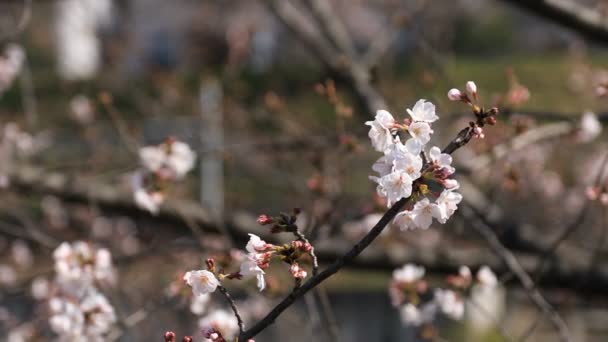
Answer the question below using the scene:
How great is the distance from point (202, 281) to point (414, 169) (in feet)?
1.70

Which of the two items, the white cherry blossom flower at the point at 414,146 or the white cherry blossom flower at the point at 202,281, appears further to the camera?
the white cherry blossom flower at the point at 202,281

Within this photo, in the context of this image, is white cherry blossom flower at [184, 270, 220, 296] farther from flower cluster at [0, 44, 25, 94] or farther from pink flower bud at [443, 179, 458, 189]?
flower cluster at [0, 44, 25, 94]

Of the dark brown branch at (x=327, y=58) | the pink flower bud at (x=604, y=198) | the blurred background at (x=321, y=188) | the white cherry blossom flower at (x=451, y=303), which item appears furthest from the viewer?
the dark brown branch at (x=327, y=58)

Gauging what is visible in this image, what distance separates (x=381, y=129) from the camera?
1.58m

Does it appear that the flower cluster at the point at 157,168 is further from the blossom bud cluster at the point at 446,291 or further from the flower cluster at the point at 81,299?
the blossom bud cluster at the point at 446,291

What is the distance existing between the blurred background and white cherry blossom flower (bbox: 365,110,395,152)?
0.94 metres

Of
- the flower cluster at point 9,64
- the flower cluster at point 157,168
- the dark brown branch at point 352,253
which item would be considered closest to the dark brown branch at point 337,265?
the dark brown branch at point 352,253

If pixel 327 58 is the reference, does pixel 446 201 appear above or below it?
above

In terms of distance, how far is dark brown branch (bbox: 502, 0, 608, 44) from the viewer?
291 cm

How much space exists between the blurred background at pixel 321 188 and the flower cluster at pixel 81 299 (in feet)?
0.39

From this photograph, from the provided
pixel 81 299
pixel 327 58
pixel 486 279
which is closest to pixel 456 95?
pixel 486 279

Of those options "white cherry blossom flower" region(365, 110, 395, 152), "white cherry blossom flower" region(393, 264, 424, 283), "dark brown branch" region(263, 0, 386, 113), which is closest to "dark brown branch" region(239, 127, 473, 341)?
"white cherry blossom flower" region(365, 110, 395, 152)

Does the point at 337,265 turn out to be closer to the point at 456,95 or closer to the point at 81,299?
the point at 456,95

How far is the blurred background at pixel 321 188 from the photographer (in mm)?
3217
